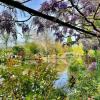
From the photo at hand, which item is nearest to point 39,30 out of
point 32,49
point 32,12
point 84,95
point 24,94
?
point 24,94

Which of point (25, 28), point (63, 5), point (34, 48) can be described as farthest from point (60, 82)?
point (34, 48)

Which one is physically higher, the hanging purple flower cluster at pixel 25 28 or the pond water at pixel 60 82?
the hanging purple flower cluster at pixel 25 28

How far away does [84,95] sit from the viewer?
829 cm

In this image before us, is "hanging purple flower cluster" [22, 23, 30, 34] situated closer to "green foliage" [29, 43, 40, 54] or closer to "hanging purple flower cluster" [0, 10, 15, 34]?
"hanging purple flower cluster" [0, 10, 15, 34]

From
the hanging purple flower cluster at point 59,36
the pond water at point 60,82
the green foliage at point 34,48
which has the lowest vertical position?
the pond water at point 60,82

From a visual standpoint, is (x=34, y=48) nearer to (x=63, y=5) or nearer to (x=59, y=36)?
(x=59, y=36)

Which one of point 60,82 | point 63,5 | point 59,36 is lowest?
point 60,82

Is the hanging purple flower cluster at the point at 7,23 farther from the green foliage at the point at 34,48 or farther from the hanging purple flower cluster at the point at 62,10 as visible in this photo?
the green foliage at the point at 34,48

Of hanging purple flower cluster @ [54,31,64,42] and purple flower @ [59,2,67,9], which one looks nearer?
purple flower @ [59,2,67,9]

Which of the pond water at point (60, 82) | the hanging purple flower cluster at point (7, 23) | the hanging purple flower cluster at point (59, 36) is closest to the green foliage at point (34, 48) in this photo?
the pond water at point (60, 82)

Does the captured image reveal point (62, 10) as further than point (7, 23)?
Yes

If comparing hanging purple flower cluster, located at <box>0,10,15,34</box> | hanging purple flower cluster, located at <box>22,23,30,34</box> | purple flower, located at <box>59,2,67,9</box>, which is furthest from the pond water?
hanging purple flower cluster, located at <box>0,10,15,34</box>

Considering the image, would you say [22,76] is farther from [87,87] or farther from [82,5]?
[87,87]

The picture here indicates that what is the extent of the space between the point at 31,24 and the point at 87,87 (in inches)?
184
